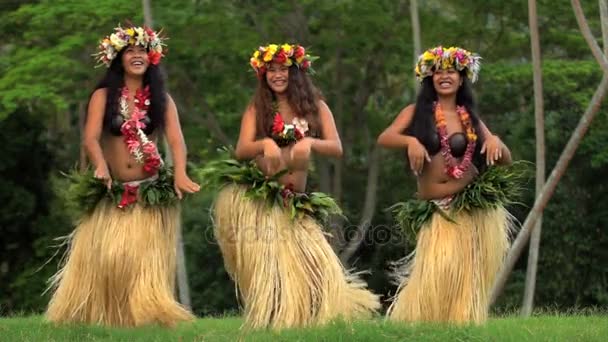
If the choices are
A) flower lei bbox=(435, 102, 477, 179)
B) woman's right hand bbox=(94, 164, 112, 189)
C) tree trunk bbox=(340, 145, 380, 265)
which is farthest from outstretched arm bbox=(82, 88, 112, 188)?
tree trunk bbox=(340, 145, 380, 265)

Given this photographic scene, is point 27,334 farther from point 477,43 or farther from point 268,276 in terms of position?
point 477,43

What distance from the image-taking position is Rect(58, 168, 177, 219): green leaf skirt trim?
8.11 metres

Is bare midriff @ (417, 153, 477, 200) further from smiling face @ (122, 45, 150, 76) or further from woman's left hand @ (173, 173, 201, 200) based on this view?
smiling face @ (122, 45, 150, 76)

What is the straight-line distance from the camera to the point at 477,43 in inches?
729

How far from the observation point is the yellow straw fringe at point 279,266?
25.2ft

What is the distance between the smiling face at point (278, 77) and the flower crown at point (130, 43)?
0.82 meters

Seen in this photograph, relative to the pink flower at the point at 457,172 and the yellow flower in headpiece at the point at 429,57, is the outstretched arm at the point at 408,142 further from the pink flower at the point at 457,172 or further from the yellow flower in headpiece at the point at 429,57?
the yellow flower in headpiece at the point at 429,57

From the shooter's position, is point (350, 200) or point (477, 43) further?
point (350, 200)

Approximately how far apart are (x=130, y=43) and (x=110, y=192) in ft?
3.28

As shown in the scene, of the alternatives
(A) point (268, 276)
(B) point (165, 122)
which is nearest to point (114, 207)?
(B) point (165, 122)

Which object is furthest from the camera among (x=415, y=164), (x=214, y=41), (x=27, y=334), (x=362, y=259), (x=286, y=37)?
(x=362, y=259)

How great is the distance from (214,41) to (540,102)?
5167 millimetres

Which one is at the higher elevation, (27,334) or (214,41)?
(214,41)

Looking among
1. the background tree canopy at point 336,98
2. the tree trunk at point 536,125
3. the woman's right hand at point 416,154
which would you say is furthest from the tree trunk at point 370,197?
the woman's right hand at point 416,154
